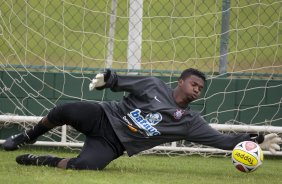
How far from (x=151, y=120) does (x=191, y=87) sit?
47 centimetres

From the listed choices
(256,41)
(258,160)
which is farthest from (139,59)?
(258,160)

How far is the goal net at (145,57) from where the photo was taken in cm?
855

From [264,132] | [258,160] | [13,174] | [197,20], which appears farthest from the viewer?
[197,20]

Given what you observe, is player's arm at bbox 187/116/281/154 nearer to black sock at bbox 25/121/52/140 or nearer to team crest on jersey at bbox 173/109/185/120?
team crest on jersey at bbox 173/109/185/120

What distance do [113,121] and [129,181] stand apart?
0.92 metres

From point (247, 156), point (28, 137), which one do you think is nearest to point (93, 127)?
point (28, 137)

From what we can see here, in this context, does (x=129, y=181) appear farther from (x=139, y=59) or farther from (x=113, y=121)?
(x=139, y=59)

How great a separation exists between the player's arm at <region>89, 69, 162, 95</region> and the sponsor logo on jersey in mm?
232

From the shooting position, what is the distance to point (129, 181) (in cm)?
601

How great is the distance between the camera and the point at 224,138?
687 cm

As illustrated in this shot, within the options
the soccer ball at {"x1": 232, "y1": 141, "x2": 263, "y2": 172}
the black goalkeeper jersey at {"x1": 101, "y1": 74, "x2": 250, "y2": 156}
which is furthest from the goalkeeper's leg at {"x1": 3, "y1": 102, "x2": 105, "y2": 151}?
the soccer ball at {"x1": 232, "y1": 141, "x2": 263, "y2": 172}

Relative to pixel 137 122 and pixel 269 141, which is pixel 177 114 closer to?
pixel 137 122

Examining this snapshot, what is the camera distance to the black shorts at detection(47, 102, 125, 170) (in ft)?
21.8

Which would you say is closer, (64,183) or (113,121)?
(64,183)
